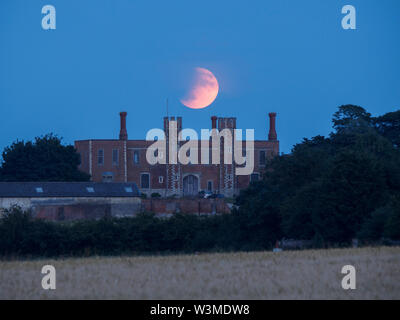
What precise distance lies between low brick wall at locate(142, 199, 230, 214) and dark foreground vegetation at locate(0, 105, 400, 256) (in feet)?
31.7

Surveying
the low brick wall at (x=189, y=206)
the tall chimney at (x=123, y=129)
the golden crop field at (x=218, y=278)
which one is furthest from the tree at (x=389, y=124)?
the golden crop field at (x=218, y=278)

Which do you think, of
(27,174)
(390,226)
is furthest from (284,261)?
(27,174)

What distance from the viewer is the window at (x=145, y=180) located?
75.3 metres

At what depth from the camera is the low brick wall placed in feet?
191

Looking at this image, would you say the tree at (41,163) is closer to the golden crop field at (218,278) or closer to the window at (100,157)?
the window at (100,157)

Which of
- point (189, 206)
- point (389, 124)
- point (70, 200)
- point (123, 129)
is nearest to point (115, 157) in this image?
point (123, 129)

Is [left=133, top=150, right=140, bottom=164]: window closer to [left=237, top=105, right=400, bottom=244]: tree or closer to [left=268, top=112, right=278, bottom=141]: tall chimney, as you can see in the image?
[left=268, top=112, right=278, bottom=141]: tall chimney

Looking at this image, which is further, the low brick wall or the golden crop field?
the low brick wall

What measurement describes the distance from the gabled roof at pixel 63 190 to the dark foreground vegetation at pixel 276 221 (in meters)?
8.65

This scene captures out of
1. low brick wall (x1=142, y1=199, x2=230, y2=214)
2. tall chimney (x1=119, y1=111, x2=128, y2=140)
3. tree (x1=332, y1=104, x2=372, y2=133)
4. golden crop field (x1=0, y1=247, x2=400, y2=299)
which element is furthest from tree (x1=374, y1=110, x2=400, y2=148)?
golden crop field (x1=0, y1=247, x2=400, y2=299)

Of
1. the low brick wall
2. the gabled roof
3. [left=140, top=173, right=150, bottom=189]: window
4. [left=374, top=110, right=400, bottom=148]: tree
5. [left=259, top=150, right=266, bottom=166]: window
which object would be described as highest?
[left=374, top=110, right=400, bottom=148]: tree
